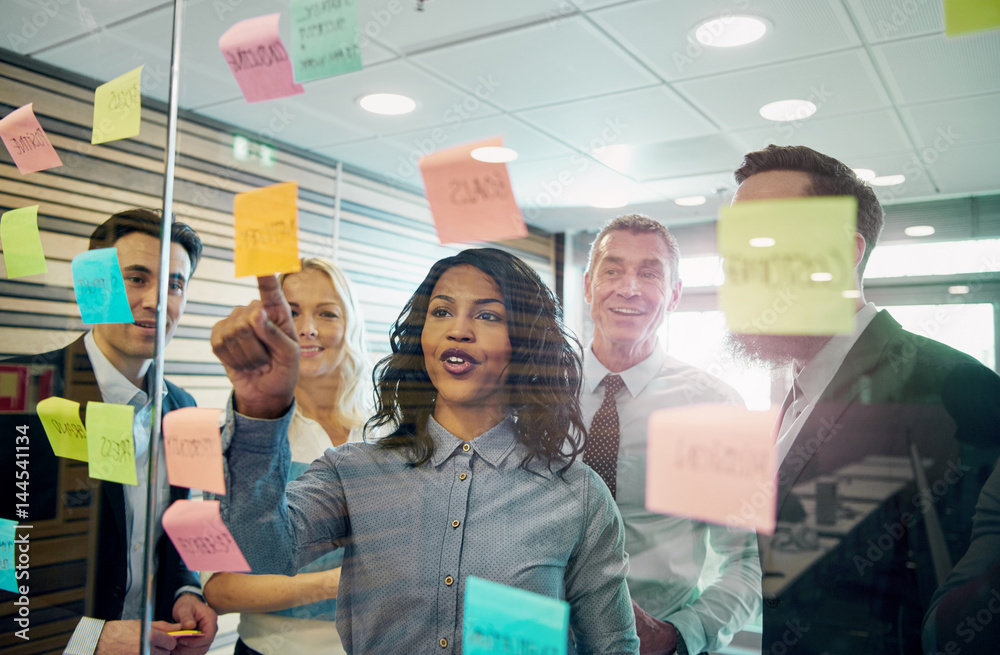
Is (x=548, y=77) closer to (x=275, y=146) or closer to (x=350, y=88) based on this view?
(x=350, y=88)

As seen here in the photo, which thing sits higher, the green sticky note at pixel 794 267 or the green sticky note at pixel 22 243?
the green sticky note at pixel 22 243

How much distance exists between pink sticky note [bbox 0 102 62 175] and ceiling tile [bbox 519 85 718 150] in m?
1.05

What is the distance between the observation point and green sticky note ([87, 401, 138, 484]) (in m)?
1.13

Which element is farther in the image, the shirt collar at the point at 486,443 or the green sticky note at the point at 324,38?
the green sticky note at the point at 324,38

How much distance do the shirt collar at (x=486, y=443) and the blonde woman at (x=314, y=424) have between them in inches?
4.9

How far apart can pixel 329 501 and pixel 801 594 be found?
1.76ft

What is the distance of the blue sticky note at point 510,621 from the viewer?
67 centimetres

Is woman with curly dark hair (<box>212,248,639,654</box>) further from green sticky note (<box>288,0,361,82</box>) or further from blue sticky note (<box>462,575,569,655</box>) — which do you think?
green sticky note (<box>288,0,361,82</box>)

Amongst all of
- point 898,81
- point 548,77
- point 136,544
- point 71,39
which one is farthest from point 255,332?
point 71,39

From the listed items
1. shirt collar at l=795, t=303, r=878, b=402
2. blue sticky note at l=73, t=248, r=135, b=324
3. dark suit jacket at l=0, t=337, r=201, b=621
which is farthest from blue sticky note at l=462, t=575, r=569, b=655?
blue sticky note at l=73, t=248, r=135, b=324

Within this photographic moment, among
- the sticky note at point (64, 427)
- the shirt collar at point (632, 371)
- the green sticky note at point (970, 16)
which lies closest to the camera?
the green sticky note at point (970, 16)

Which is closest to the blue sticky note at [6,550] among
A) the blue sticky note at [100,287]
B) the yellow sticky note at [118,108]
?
the blue sticky note at [100,287]

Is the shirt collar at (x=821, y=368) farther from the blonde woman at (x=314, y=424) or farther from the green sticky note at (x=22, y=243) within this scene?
the green sticky note at (x=22, y=243)

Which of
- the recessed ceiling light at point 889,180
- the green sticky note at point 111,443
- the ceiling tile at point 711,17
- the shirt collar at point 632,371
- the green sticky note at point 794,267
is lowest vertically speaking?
the green sticky note at point 111,443
